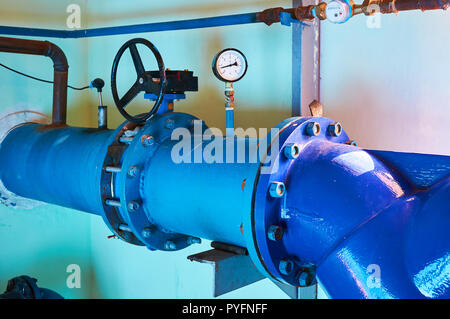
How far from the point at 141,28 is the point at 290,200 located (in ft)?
4.04

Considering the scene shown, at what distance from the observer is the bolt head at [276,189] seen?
3.21 ft

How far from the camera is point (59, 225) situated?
226 cm

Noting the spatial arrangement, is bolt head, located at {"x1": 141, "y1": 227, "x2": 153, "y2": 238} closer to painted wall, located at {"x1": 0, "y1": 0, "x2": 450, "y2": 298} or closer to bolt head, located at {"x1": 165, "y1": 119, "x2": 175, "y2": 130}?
bolt head, located at {"x1": 165, "y1": 119, "x2": 175, "y2": 130}

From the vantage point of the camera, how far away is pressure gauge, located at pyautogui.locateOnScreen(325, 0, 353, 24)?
4.33 feet

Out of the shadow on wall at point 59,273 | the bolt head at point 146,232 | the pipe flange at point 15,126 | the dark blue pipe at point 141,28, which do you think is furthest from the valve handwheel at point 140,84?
the shadow on wall at point 59,273

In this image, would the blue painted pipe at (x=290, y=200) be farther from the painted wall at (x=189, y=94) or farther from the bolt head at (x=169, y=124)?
the painted wall at (x=189, y=94)

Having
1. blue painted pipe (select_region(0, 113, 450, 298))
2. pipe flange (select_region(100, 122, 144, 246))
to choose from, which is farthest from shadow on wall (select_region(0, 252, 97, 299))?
pipe flange (select_region(100, 122, 144, 246))

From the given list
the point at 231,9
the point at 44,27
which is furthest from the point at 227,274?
the point at 44,27

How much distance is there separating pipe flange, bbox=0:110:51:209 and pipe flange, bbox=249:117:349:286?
4.05 ft

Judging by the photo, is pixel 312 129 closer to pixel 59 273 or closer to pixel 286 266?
pixel 286 266

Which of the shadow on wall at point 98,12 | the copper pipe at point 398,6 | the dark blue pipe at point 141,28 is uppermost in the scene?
the shadow on wall at point 98,12

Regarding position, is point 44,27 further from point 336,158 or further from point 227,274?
point 336,158

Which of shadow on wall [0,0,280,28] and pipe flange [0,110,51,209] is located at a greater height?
shadow on wall [0,0,280,28]

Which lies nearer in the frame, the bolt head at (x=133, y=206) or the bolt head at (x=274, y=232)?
the bolt head at (x=274, y=232)
